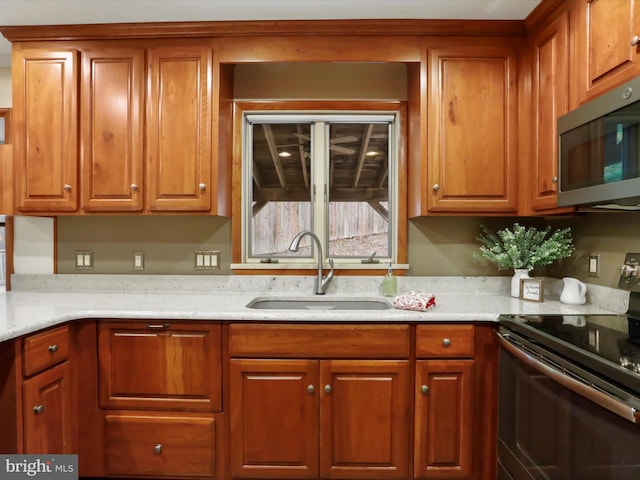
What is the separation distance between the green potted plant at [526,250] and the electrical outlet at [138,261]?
79.8 inches

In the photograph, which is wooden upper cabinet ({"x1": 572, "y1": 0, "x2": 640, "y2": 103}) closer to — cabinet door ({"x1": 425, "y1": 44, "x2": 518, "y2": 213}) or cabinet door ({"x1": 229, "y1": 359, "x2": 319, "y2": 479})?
cabinet door ({"x1": 425, "y1": 44, "x2": 518, "y2": 213})

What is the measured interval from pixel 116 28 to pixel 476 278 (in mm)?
2442

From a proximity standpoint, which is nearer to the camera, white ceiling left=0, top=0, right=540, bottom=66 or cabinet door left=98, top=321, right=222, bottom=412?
cabinet door left=98, top=321, right=222, bottom=412

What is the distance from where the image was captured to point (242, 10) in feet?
6.21

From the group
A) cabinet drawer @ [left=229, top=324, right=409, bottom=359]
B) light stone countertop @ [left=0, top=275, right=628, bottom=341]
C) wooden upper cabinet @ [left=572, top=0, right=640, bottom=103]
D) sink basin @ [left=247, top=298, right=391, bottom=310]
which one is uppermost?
wooden upper cabinet @ [left=572, top=0, right=640, bottom=103]

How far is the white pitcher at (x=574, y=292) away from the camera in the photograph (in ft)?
6.13

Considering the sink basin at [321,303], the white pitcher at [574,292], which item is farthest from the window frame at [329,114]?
the white pitcher at [574,292]

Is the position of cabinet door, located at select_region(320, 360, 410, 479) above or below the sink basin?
below

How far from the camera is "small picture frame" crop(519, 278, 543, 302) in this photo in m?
1.95

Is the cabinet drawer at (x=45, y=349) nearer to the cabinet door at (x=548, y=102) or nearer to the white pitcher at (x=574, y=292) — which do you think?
the cabinet door at (x=548, y=102)

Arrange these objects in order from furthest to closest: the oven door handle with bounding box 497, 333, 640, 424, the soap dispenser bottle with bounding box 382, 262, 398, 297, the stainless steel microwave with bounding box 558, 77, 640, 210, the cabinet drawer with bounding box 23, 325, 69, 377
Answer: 1. the soap dispenser bottle with bounding box 382, 262, 398, 297
2. the cabinet drawer with bounding box 23, 325, 69, 377
3. the stainless steel microwave with bounding box 558, 77, 640, 210
4. the oven door handle with bounding box 497, 333, 640, 424

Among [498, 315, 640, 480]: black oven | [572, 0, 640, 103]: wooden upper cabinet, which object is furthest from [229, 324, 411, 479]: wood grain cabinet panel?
[572, 0, 640, 103]: wooden upper cabinet

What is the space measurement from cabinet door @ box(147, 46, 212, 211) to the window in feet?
1.30

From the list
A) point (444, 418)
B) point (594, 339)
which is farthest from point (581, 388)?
point (444, 418)
